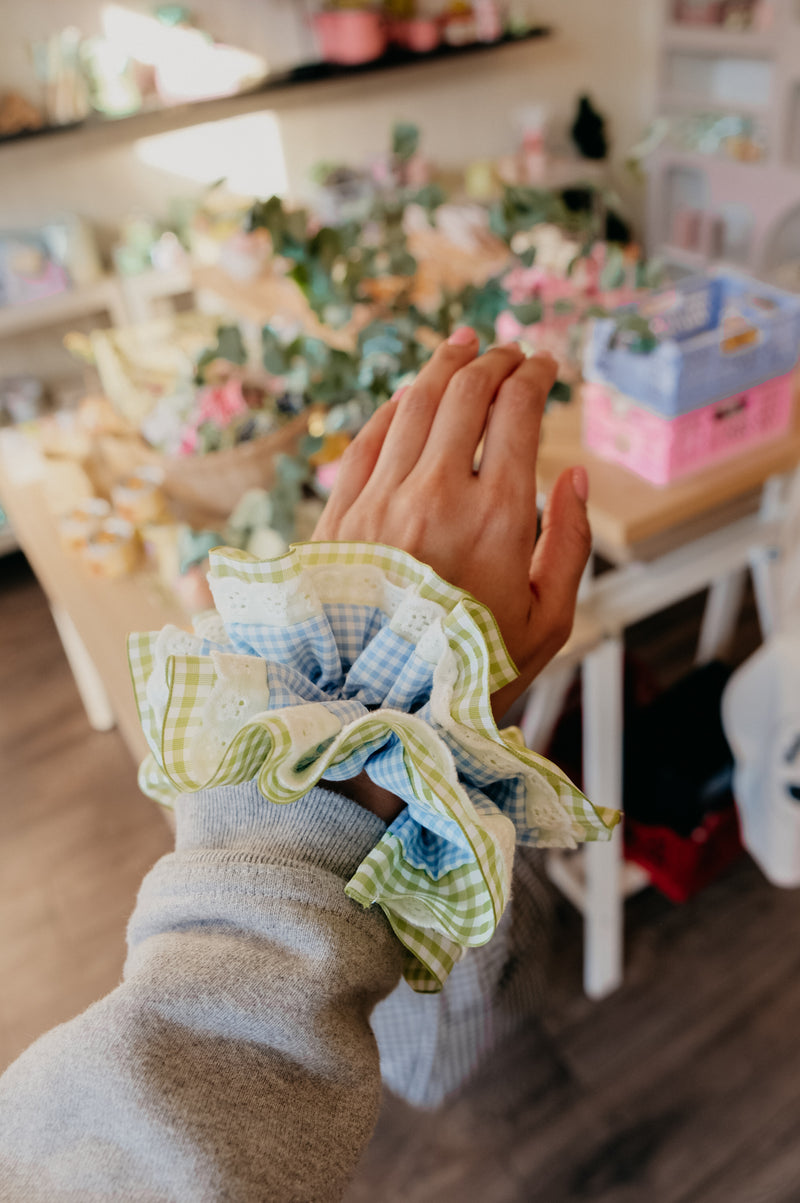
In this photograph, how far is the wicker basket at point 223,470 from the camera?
1.16 m

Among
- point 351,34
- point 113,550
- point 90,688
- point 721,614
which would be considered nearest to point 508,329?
point 113,550

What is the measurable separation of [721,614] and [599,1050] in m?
0.89

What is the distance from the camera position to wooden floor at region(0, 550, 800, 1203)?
1270 millimetres

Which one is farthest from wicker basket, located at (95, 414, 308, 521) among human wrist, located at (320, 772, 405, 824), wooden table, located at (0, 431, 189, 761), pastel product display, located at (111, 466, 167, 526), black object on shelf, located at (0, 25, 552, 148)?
black object on shelf, located at (0, 25, 552, 148)

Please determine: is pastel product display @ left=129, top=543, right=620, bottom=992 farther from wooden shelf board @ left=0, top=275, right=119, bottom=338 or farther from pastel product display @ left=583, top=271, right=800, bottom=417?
wooden shelf board @ left=0, top=275, right=119, bottom=338

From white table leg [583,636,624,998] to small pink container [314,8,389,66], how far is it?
238cm

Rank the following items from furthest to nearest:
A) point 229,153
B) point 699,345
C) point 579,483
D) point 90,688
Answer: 1. point 229,153
2. point 90,688
3. point 699,345
4. point 579,483

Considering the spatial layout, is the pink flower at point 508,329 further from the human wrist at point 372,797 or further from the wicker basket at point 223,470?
the human wrist at point 372,797

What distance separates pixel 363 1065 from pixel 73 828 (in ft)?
5.51

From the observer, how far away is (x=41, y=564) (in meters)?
1.29

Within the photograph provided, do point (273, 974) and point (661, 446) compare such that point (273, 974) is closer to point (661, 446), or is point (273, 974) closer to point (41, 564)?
point (661, 446)

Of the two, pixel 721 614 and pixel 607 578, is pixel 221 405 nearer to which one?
pixel 607 578

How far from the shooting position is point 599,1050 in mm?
1413

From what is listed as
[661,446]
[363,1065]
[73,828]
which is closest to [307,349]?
[661,446]
